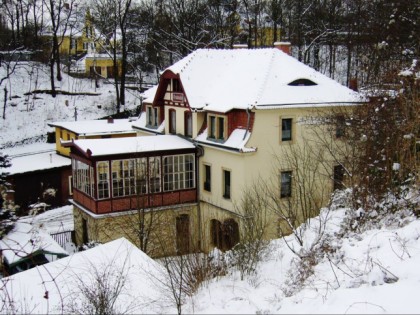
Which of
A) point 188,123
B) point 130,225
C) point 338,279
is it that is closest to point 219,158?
point 188,123

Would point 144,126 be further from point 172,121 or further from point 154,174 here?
point 154,174

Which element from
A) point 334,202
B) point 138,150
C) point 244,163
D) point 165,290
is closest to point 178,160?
point 138,150

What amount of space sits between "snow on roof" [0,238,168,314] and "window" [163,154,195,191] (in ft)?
33.7

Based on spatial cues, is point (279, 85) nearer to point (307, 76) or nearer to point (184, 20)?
point (307, 76)

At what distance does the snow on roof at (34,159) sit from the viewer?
91.8 feet

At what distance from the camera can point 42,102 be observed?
136ft

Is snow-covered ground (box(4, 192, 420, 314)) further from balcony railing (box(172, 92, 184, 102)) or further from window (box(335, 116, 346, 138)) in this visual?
balcony railing (box(172, 92, 184, 102))

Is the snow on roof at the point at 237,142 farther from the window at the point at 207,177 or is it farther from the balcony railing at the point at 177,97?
the balcony railing at the point at 177,97

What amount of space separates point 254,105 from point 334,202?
6.54 m

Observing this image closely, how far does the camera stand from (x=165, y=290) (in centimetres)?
888

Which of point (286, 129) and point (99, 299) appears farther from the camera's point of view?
point (286, 129)

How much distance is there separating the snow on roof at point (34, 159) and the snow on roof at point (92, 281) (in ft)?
52.3

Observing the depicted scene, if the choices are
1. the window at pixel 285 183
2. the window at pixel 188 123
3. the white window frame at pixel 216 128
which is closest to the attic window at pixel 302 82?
the white window frame at pixel 216 128

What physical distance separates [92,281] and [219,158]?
1241 cm
